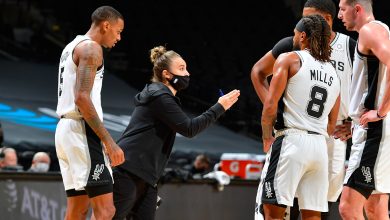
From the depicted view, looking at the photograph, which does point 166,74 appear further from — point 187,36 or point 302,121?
point 187,36

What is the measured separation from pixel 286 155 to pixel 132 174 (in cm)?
112

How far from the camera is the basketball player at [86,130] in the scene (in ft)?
16.1

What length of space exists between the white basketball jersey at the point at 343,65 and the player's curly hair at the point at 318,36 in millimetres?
519

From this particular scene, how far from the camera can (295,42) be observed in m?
5.03

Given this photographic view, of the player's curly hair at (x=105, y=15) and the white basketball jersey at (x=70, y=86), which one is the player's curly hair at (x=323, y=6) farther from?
the white basketball jersey at (x=70, y=86)

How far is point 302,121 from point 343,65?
2.76 feet

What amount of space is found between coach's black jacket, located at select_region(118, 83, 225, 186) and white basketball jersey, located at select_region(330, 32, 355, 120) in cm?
98

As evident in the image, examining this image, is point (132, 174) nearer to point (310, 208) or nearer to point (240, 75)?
point (310, 208)

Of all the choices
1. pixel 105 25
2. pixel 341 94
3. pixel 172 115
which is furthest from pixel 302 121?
pixel 105 25

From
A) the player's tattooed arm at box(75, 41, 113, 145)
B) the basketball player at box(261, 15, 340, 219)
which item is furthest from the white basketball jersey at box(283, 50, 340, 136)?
the player's tattooed arm at box(75, 41, 113, 145)

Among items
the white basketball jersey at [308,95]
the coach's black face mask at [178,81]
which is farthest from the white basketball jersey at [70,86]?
the white basketball jersey at [308,95]

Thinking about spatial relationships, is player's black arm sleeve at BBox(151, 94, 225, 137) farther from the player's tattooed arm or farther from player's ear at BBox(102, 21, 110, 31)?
player's ear at BBox(102, 21, 110, 31)

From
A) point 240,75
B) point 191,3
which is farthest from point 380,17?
point 191,3

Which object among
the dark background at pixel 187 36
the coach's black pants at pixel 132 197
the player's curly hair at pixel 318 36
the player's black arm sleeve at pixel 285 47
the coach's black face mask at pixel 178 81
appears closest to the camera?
the player's curly hair at pixel 318 36
